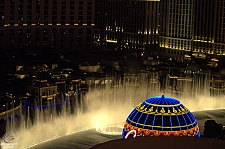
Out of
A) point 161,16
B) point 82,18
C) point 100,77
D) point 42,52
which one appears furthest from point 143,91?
point 161,16

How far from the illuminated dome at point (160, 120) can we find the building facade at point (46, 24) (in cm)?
3759

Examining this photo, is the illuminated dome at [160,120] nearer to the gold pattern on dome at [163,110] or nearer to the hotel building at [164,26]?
the gold pattern on dome at [163,110]

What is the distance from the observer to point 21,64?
4606cm

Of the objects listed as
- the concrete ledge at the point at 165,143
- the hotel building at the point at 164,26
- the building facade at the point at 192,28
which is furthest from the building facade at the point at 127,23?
the concrete ledge at the point at 165,143

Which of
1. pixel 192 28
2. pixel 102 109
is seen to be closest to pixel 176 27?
pixel 192 28

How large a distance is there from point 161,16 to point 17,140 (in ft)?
142

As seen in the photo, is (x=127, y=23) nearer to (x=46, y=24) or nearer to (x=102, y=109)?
(x=46, y=24)

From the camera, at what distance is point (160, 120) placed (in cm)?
1844

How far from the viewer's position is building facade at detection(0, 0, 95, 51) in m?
54.8

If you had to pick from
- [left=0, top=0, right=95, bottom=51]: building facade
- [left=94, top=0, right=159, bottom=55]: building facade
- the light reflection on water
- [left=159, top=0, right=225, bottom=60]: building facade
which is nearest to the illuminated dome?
the light reflection on water

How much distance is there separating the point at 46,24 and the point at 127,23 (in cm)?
1357

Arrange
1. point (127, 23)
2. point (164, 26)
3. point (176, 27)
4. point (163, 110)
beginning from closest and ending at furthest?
point (163, 110) < point (176, 27) < point (164, 26) < point (127, 23)

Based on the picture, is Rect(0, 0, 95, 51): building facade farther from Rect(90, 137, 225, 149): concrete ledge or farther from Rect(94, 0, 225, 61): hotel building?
Rect(90, 137, 225, 149): concrete ledge

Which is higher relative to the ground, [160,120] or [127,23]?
[127,23]
